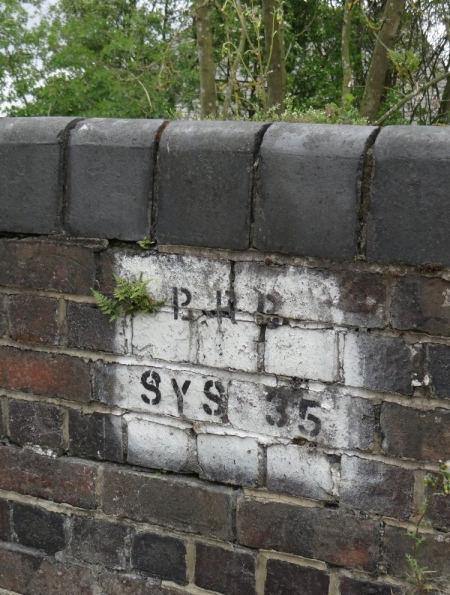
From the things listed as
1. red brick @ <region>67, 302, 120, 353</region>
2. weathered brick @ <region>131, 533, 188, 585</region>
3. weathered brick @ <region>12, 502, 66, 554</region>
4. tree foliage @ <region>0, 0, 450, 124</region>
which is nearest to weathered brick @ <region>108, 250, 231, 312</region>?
red brick @ <region>67, 302, 120, 353</region>

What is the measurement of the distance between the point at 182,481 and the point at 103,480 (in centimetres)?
30

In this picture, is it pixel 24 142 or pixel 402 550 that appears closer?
pixel 402 550

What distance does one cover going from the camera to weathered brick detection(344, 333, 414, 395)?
1.98m

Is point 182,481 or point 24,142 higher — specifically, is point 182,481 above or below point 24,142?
below

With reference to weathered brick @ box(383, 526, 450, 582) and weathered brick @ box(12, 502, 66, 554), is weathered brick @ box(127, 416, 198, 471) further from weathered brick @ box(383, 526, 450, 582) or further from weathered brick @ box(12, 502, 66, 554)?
weathered brick @ box(383, 526, 450, 582)

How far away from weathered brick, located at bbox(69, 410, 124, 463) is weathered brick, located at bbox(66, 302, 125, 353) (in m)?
0.24

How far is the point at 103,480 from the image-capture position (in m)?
2.44

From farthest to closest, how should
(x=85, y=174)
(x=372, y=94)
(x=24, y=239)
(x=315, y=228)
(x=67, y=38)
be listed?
(x=67, y=38) < (x=372, y=94) < (x=24, y=239) < (x=85, y=174) < (x=315, y=228)

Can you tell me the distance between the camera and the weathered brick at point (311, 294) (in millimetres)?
1979

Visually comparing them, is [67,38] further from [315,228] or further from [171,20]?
[315,228]

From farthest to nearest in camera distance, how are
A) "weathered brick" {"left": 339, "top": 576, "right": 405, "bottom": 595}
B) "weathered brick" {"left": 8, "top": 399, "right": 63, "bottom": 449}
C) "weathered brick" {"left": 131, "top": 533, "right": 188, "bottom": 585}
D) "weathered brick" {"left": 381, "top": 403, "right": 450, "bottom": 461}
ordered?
1. "weathered brick" {"left": 8, "top": 399, "right": 63, "bottom": 449}
2. "weathered brick" {"left": 131, "top": 533, "right": 188, "bottom": 585}
3. "weathered brick" {"left": 339, "top": 576, "right": 405, "bottom": 595}
4. "weathered brick" {"left": 381, "top": 403, "right": 450, "bottom": 461}

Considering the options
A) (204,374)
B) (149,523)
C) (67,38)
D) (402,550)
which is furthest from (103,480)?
(67,38)

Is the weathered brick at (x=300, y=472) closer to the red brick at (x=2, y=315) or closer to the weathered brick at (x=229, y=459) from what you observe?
the weathered brick at (x=229, y=459)

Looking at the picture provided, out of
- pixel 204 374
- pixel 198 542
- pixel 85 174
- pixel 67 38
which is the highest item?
pixel 67 38
